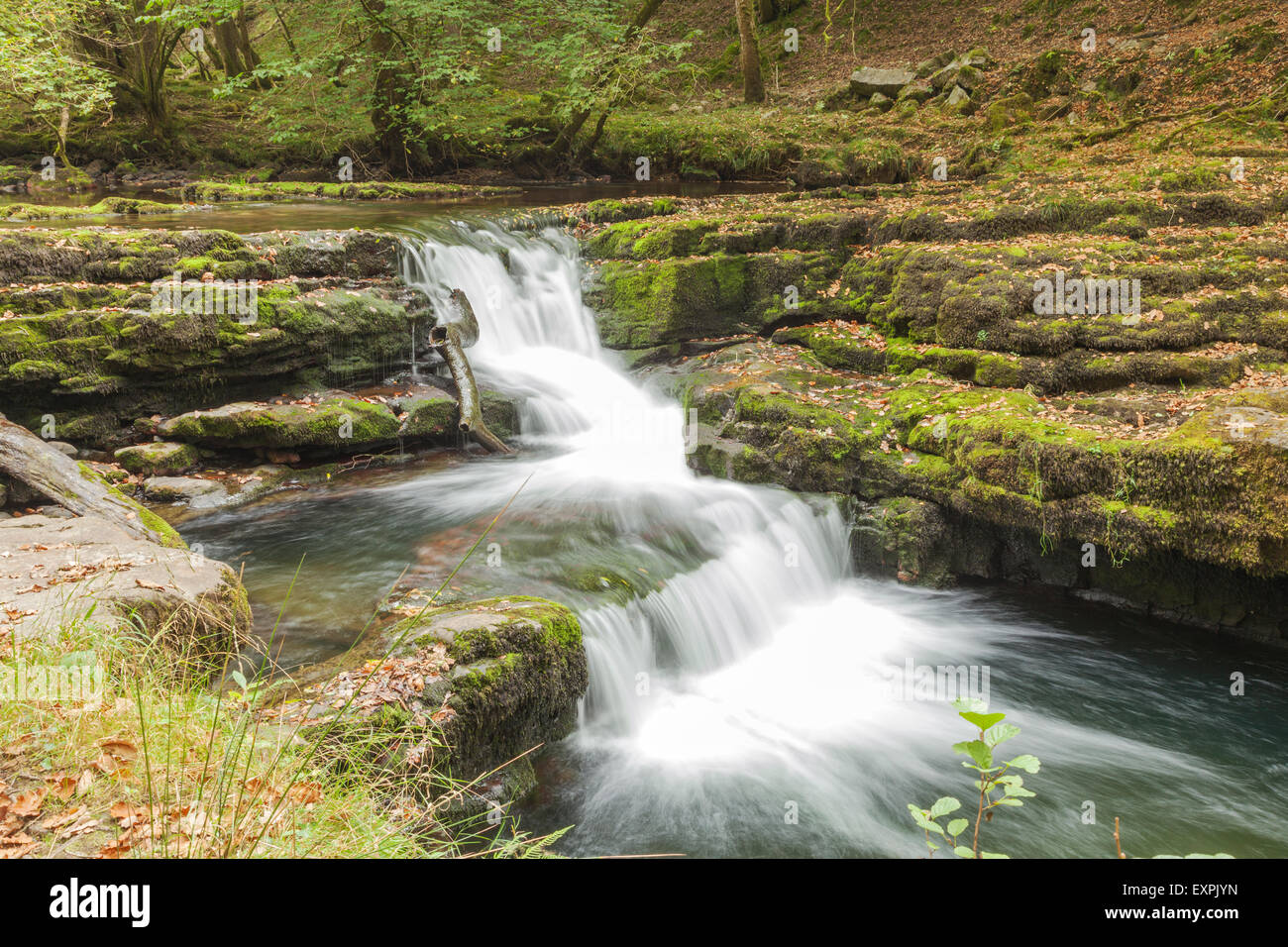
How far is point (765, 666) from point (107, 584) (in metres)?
4.99

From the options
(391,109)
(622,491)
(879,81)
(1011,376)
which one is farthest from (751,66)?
(622,491)

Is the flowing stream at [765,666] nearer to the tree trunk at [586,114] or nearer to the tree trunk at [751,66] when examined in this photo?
the tree trunk at [586,114]

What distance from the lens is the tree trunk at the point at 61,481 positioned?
19.7 feet

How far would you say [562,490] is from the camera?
8.77m

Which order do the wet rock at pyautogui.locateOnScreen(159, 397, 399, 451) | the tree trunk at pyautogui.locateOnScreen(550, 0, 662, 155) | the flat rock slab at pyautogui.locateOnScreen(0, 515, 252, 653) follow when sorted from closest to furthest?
the flat rock slab at pyautogui.locateOnScreen(0, 515, 252, 653) → the wet rock at pyautogui.locateOnScreen(159, 397, 399, 451) → the tree trunk at pyautogui.locateOnScreen(550, 0, 662, 155)

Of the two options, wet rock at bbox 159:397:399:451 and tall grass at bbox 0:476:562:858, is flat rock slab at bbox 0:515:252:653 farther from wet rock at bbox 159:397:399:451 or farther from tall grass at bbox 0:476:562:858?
wet rock at bbox 159:397:399:451

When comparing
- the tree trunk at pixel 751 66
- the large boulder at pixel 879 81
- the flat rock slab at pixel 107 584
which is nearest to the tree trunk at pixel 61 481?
the flat rock slab at pixel 107 584

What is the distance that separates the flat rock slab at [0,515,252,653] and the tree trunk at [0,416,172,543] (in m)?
0.34

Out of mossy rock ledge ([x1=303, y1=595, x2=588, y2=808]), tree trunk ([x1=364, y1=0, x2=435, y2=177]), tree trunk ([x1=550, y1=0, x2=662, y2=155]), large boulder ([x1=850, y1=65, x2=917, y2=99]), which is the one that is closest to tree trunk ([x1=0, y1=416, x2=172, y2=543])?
mossy rock ledge ([x1=303, y1=595, x2=588, y2=808])

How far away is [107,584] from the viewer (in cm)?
428

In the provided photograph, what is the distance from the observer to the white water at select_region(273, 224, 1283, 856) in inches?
200

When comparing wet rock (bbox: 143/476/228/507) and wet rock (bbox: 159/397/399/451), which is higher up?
wet rock (bbox: 159/397/399/451)

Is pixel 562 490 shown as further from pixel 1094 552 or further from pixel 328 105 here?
pixel 328 105
